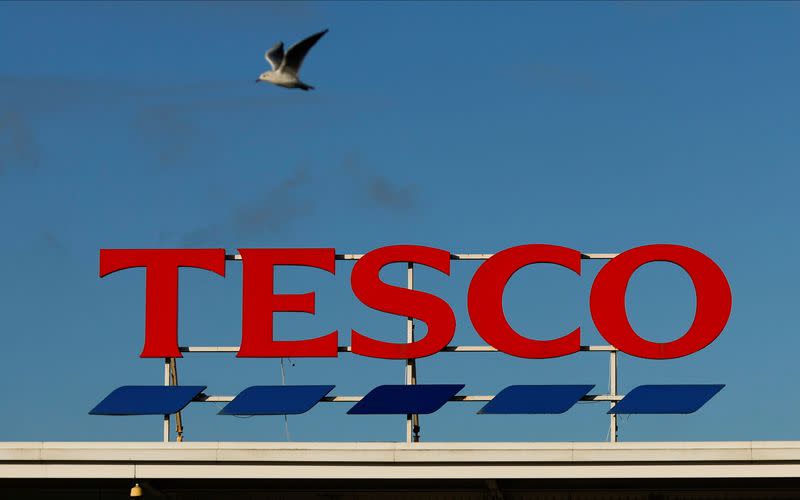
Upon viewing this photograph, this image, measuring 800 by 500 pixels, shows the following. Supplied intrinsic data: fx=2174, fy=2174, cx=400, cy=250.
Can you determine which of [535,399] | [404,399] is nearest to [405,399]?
[404,399]

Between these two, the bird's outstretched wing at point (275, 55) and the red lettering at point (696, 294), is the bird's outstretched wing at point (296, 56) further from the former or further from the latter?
the red lettering at point (696, 294)

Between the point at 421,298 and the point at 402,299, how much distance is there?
50cm

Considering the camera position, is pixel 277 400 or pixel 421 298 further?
pixel 421 298

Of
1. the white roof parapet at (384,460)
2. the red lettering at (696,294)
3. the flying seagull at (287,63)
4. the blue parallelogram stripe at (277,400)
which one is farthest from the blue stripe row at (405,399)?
the flying seagull at (287,63)

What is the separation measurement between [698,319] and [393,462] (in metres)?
10.4

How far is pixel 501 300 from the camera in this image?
55.5m

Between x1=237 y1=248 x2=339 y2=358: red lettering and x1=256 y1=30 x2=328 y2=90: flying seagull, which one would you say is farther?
x1=237 y1=248 x2=339 y2=358: red lettering

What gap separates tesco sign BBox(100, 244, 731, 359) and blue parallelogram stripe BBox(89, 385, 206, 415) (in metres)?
2.18

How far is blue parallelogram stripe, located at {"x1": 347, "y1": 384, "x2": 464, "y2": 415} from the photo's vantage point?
Answer: 5191cm

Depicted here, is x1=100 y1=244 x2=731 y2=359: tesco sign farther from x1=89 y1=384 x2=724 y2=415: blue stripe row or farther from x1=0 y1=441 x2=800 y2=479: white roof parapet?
x1=0 y1=441 x2=800 y2=479: white roof parapet

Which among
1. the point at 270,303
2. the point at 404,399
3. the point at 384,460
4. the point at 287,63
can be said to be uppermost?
the point at 287,63

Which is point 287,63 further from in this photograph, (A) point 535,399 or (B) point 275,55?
(A) point 535,399

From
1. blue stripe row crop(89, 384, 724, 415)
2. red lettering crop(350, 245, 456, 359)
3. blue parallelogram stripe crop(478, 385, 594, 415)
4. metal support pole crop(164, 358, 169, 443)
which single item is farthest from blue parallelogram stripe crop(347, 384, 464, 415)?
metal support pole crop(164, 358, 169, 443)

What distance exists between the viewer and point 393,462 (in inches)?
1922
